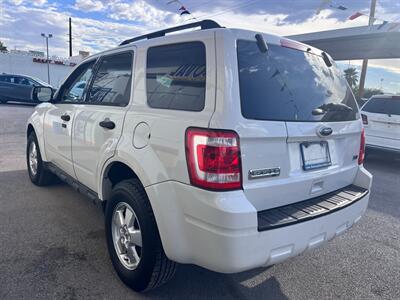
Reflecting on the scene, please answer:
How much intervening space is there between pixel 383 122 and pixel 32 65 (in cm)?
3864

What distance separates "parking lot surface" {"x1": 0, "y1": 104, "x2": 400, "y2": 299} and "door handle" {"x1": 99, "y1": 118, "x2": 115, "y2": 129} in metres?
1.21

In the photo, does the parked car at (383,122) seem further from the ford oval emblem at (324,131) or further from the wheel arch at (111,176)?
the wheel arch at (111,176)

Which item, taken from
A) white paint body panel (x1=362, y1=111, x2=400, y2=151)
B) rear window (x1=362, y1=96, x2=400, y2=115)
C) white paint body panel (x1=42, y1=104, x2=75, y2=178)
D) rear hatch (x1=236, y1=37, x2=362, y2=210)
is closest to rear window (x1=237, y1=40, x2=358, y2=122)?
rear hatch (x1=236, y1=37, x2=362, y2=210)

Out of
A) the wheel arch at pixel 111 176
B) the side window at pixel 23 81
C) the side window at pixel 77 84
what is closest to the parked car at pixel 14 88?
the side window at pixel 23 81

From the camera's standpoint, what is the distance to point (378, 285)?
2.98 metres

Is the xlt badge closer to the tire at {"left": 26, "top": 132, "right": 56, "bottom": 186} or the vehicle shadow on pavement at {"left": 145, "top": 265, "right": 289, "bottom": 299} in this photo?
the vehicle shadow on pavement at {"left": 145, "top": 265, "right": 289, "bottom": 299}

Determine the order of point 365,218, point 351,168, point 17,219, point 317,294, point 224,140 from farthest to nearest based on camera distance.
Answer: point 365,218
point 17,219
point 351,168
point 317,294
point 224,140

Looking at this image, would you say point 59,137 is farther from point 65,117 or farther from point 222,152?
point 222,152

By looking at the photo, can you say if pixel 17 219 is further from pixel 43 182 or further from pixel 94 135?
pixel 94 135

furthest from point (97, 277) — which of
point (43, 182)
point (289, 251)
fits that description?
point (43, 182)

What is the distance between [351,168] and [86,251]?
2538mm

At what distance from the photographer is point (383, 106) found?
7746 mm

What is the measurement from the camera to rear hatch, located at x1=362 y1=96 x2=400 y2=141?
7473 millimetres

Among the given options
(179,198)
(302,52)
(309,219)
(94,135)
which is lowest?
(309,219)
